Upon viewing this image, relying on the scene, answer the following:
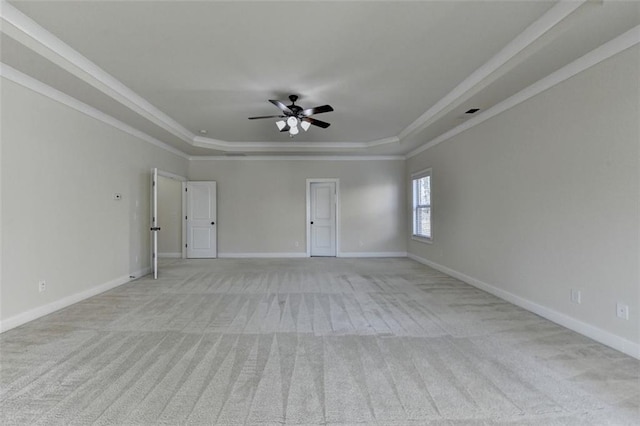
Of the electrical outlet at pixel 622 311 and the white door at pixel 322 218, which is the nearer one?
the electrical outlet at pixel 622 311

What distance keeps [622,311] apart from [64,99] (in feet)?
19.9

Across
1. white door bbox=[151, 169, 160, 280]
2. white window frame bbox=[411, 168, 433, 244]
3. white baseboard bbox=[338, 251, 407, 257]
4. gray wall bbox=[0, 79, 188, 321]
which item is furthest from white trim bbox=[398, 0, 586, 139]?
gray wall bbox=[0, 79, 188, 321]

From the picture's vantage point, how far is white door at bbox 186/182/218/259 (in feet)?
24.2

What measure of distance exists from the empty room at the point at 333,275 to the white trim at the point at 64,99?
1.0 inches

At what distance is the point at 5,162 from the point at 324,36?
10.9 feet

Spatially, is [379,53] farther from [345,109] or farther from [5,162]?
[5,162]

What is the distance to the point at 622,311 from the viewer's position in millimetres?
2457

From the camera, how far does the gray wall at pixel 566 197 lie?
244cm

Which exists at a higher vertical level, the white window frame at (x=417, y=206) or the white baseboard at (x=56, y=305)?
the white window frame at (x=417, y=206)

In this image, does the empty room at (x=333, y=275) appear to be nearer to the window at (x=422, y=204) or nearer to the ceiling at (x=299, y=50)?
the ceiling at (x=299, y=50)

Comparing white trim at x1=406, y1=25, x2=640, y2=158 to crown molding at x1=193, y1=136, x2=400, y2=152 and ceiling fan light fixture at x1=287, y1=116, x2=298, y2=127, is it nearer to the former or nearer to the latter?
crown molding at x1=193, y1=136, x2=400, y2=152

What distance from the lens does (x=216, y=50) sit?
115 inches

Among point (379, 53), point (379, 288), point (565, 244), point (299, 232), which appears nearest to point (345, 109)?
point (379, 53)

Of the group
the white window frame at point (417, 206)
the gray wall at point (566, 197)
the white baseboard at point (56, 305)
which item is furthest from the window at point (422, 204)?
the white baseboard at point (56, 305)
